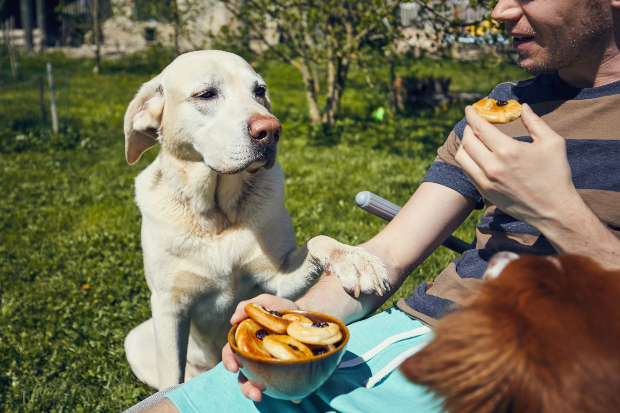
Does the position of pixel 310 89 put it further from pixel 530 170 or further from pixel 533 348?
pixel 533 348

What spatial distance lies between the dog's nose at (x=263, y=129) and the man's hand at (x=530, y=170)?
1068 millimetres

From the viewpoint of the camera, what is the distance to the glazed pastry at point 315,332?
1189mm

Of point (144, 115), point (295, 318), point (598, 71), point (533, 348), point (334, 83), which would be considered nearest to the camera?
point (533, 348)

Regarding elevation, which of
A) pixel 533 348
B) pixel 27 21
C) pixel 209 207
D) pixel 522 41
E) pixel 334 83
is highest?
pixel 522 41

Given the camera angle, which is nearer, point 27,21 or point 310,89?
point 310,89

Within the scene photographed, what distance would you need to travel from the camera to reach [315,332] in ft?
3.93

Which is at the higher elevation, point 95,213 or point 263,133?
point 263,133

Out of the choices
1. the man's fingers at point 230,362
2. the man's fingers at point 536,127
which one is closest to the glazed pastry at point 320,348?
the man's fingers at point 230,362

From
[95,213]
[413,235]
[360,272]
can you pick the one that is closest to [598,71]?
[413,235]

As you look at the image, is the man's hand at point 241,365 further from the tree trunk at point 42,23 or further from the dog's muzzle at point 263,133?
the tree trunk at point 42,23

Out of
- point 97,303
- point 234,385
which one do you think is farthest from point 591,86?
point 97,303

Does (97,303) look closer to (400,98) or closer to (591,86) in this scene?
(591,86)

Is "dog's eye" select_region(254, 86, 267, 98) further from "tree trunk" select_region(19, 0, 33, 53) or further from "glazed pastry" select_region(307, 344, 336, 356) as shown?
"tree trunk" select_region(19, 0, 33, 53)

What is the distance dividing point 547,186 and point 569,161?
31 centimetres
